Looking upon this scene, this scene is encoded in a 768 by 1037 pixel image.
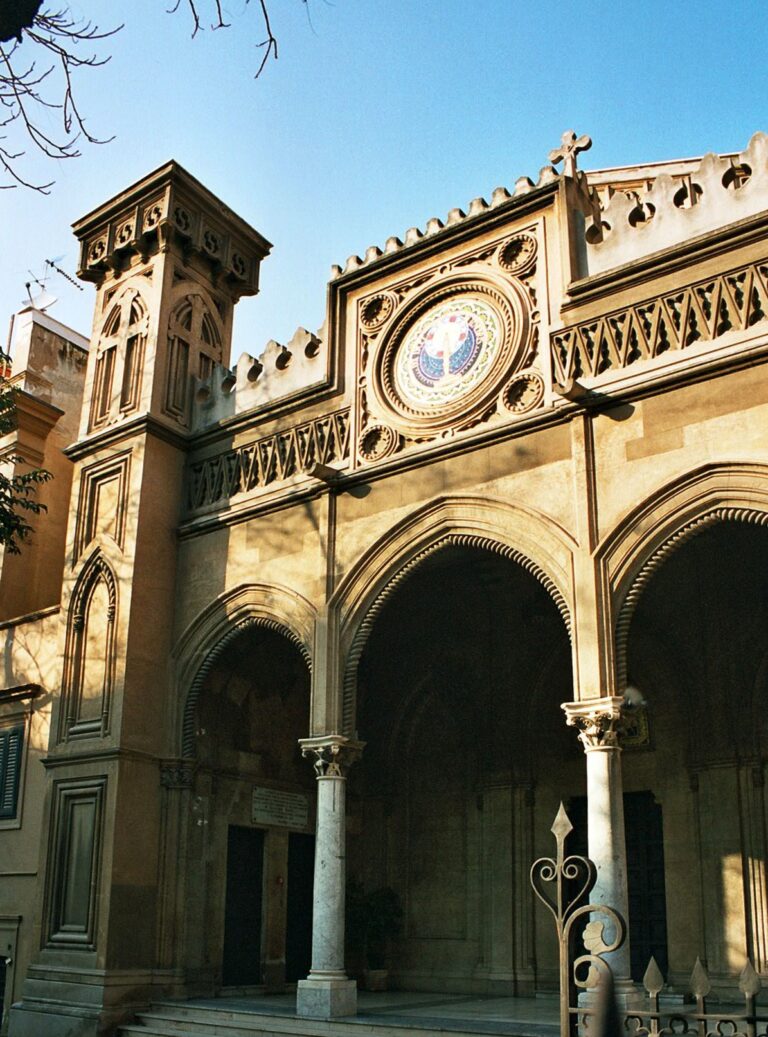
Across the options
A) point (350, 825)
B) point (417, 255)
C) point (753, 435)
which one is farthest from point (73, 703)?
point (753, 435)

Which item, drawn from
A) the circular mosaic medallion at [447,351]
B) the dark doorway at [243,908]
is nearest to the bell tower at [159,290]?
the circular mosaic medallion at [447,351]

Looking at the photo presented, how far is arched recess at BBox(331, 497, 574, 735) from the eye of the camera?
1086cm

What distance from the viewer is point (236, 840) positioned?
14.2 m

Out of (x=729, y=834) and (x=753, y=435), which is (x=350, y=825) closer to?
(x=729, y=834)

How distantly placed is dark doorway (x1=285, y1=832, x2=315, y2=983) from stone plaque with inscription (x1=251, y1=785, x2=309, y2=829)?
0.63ft

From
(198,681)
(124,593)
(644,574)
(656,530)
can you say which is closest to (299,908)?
(198,681)

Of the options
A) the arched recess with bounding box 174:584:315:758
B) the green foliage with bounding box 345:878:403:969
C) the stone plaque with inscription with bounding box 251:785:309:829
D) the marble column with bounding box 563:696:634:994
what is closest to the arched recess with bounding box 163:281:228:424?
the arched recess with bounding box 174:584:315:758

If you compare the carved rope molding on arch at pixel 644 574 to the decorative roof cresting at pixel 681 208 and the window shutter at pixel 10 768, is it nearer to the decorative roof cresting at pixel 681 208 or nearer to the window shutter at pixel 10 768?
the decorative roof cresting at pixel 681 208

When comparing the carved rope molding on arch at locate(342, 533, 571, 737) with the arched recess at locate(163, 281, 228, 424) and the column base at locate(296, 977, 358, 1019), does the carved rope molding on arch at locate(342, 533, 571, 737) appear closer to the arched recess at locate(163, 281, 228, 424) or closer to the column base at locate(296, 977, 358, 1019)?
the column base at locate(296, 977, 358, 1019)

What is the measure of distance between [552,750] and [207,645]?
14.2 feet

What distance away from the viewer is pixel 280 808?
14.8m

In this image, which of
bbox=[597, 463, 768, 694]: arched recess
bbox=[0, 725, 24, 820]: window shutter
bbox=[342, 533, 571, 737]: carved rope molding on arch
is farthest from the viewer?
bbox=[0, 725, 24, 820]: window shutter

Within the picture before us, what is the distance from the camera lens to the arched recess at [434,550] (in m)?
10.9

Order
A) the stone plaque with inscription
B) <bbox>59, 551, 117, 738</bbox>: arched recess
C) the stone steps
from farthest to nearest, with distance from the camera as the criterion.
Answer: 1. the stone plaque with inscription
2. <bbox>59, 551, 117, 738</bbox>: arched recess
3. the stone steps
